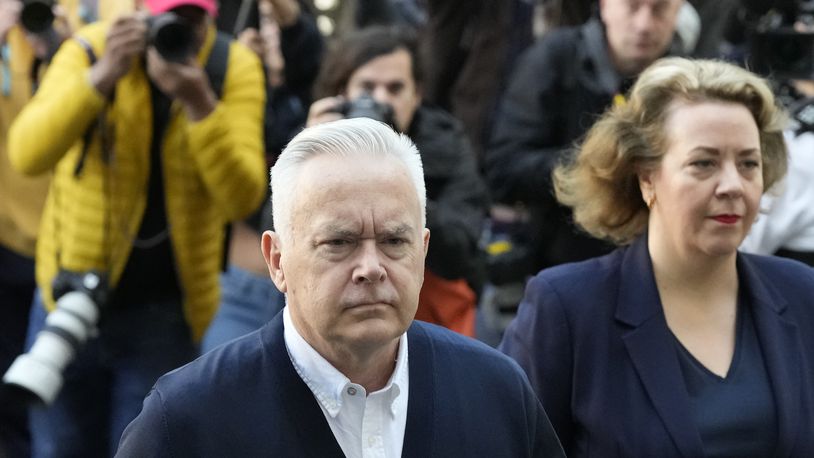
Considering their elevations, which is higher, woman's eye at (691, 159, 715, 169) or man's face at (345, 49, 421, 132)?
woman's eye at (691, 159, 715, 169)

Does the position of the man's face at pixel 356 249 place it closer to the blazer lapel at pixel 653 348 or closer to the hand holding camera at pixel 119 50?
the blazer lapel at pixel 653 348

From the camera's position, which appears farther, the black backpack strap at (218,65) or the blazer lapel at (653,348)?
the black backpack strap at (218,65)

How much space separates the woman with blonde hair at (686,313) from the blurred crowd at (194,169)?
6.9 inches

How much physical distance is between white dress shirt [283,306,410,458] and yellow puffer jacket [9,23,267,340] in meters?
2.11

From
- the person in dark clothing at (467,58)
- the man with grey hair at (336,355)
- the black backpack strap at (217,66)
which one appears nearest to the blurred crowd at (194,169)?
the black backpack strap at (217,66)

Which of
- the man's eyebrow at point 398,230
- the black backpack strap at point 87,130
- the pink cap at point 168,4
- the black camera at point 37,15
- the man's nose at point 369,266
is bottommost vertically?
the black backpack strap at point 87,130

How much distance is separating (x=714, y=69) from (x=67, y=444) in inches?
90.9

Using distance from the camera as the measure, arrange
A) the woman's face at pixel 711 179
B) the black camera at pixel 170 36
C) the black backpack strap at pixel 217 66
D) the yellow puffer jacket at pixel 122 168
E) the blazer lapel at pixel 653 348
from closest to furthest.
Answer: the blazer lapel at pixel 653 348 → the woman's face at pixel 711 179 → the black camera at pixel 170 36 → the yellow puffer jacket at pixel 122 168 → the black backpack strap at pixel 217 66

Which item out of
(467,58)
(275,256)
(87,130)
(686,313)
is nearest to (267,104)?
(87,130)

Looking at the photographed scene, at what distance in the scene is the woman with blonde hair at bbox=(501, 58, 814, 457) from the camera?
12.3ft

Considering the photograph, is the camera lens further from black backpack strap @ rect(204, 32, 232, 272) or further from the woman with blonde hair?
the woman with blonde hair

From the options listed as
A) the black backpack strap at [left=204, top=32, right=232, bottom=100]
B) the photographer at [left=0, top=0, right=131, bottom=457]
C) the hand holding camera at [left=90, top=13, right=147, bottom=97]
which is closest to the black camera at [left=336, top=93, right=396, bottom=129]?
the black backpack strap at [left=204, top=32, right=232, bottom=100]

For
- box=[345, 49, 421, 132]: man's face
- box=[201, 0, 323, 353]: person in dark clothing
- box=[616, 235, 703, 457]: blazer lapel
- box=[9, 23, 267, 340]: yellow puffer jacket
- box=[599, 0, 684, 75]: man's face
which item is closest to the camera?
box=[616, 235, 703, 457]: blazer lapel

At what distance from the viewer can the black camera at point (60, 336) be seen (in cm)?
452
